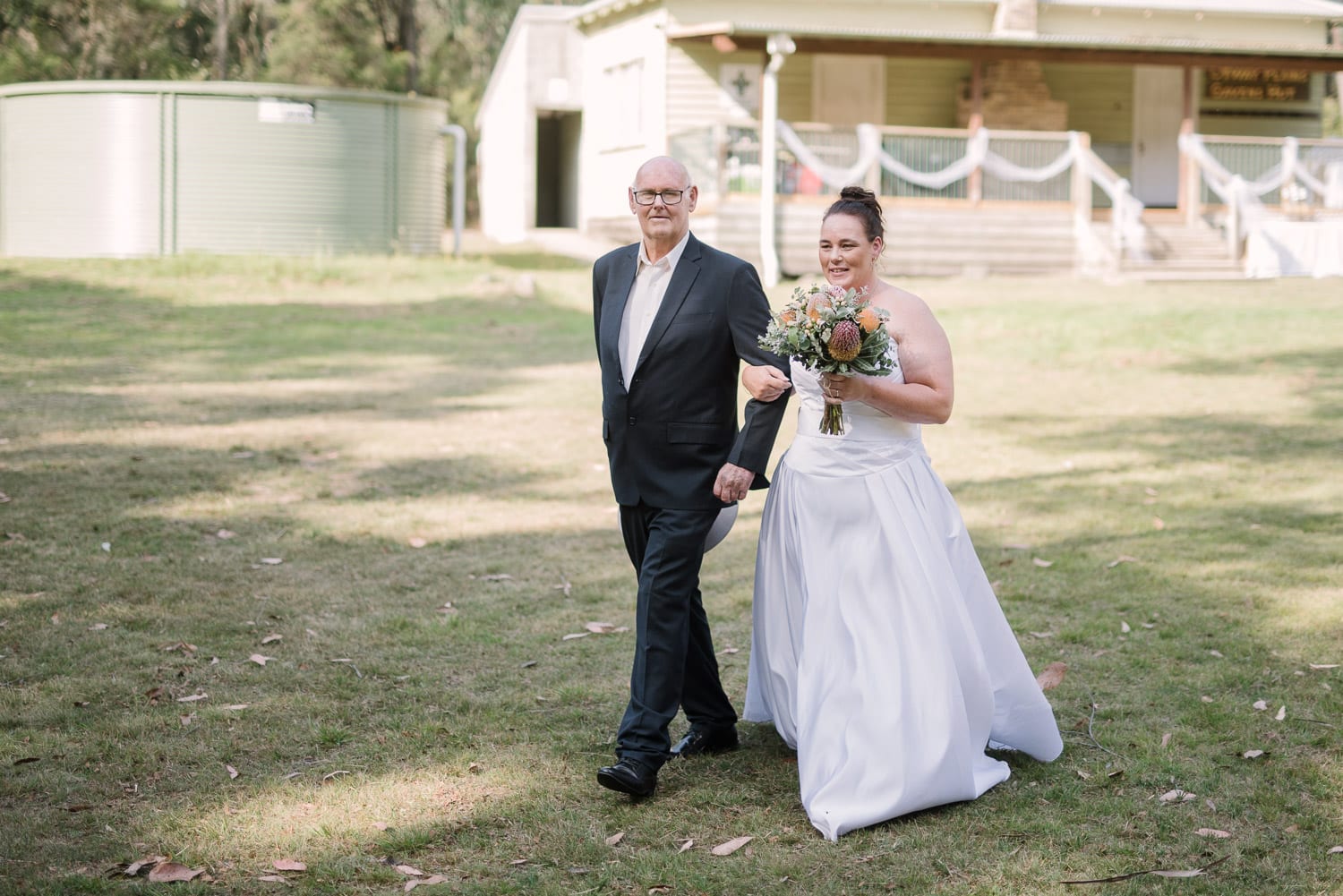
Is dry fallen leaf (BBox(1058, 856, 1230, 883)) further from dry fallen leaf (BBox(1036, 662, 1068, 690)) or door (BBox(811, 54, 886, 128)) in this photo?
door (BBox(811, 54, 886, 128))

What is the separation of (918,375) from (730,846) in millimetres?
1591

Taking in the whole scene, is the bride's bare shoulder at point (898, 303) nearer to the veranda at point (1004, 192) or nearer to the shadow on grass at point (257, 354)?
the shadow on grass at point (257, 354)

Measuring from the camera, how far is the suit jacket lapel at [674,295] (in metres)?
4.55

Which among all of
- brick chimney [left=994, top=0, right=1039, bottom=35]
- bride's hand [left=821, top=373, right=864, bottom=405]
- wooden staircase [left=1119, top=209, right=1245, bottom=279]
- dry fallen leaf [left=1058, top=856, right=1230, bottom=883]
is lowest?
dry fallen leaf [left=1058, top=856, right=1230, bottom=883]

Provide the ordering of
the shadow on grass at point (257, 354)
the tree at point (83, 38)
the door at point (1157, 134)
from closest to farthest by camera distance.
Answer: the shadow on grass at point (257, 354) < the door at point (1157, 134) < the tree at point (83, 38)

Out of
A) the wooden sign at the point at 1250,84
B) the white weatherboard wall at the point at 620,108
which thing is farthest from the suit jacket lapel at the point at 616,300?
the wooden sign at the point at 1250,84

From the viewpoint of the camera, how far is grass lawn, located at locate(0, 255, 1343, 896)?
13.4ft

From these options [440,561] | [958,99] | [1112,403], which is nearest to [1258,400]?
[1112,403]

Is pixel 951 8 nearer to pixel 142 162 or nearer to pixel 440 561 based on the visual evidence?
pixel 142 162

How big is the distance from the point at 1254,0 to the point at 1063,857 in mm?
28748

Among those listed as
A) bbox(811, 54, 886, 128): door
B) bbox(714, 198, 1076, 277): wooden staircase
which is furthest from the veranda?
bbox(811, 54, 886, 128): door

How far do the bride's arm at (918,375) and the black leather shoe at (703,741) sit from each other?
52.4 inches

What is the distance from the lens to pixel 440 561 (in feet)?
25.3

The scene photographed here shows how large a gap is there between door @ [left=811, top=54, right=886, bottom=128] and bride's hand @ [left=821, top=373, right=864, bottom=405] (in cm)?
2311
